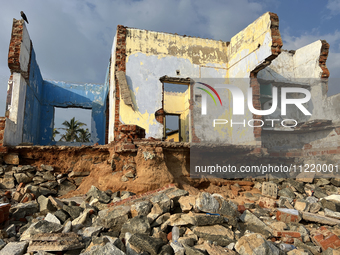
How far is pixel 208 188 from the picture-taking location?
6.60m

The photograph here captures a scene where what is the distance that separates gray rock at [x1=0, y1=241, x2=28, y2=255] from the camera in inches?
106

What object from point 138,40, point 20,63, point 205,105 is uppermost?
point 138,40

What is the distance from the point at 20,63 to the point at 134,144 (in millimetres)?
4820

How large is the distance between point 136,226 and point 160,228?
13.7 inches

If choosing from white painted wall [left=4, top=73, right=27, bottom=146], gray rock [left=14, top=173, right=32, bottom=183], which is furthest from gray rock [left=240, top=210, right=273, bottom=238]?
white painted wall [left=4, top=73, right=27, bottom=146]

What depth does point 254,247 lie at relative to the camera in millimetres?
2949

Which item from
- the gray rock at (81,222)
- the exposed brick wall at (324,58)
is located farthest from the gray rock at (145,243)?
the exposed brick wall at (324,58)

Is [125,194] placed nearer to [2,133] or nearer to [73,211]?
[73,211]

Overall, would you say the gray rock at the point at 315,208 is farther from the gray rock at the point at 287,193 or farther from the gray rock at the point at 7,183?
the gray rock at the point at 7,183

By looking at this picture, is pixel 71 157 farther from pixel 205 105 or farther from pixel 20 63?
pixel 205 105

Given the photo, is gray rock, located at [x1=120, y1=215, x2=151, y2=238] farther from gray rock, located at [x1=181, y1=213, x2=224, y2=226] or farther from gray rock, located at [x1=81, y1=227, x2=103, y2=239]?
gray rock, located at [x1=181, y1=213, x2=224, y2=226]

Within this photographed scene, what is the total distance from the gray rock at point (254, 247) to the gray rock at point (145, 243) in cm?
98

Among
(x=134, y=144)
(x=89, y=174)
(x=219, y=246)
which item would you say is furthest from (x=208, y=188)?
(x=219, y=246)

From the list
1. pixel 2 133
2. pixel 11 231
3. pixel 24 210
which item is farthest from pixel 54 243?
pixel 2 133
